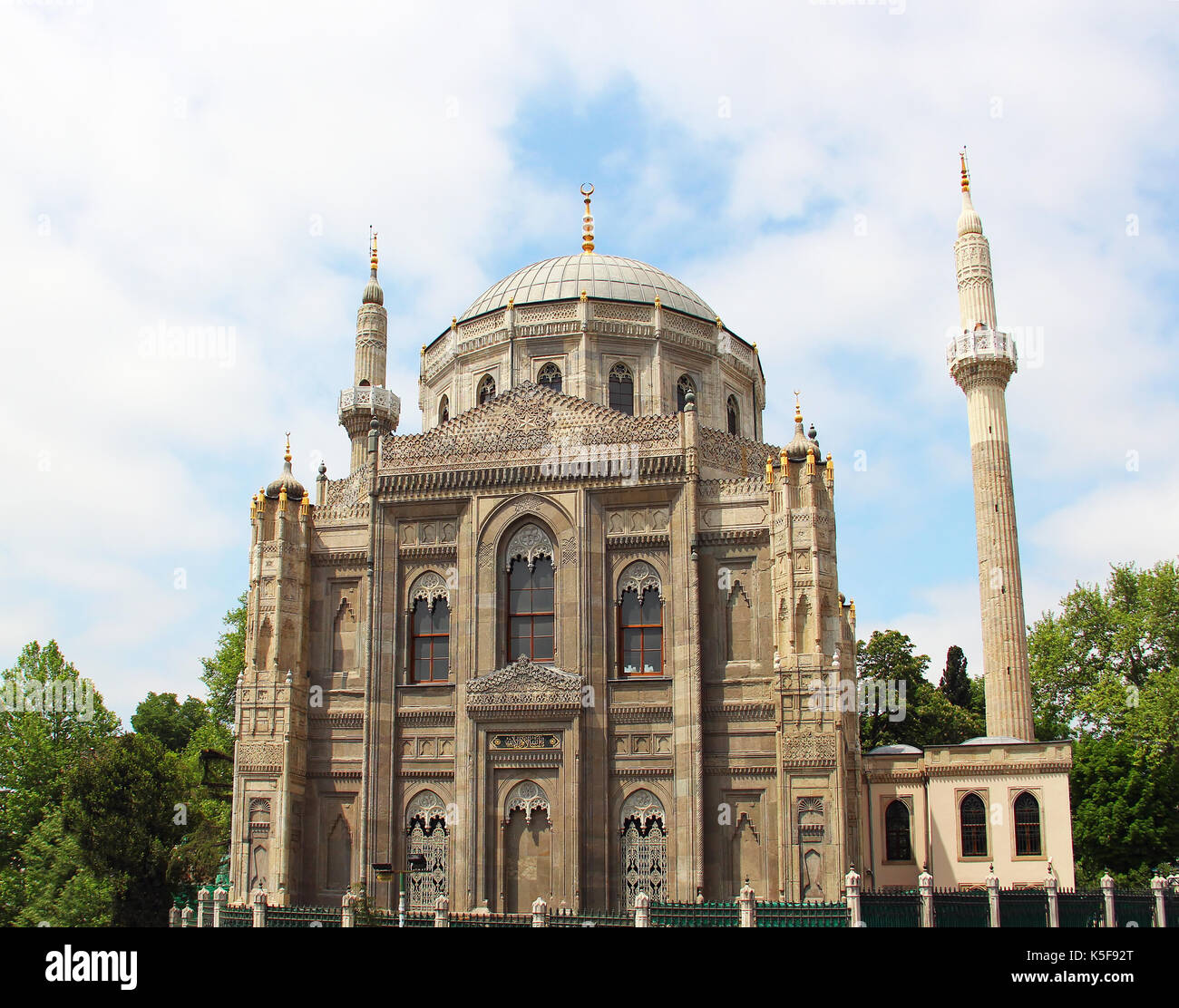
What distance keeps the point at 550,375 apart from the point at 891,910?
18.9 meters

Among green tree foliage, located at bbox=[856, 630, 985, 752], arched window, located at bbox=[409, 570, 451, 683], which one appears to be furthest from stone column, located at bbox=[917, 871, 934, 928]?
green tree foliage, located at bbox=[856, 630, 985, 752]

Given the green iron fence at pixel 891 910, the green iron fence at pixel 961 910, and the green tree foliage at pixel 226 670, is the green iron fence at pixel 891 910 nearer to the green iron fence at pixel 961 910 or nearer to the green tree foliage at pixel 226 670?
the green iron fence at pixel 961 910

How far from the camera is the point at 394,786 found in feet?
98.7

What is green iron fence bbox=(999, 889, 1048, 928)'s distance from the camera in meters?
24.4

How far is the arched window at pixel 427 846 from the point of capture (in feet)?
96.5

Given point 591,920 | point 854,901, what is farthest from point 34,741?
point 854,901

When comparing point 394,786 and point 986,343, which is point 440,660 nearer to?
point 394,786

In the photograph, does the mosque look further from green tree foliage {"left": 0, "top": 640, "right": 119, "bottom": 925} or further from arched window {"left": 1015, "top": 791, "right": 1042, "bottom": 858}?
green tree foliage {"left": 0, "top": 640, "right": 119, "bottom": 925}

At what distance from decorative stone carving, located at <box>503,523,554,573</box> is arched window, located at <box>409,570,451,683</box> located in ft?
6.61
